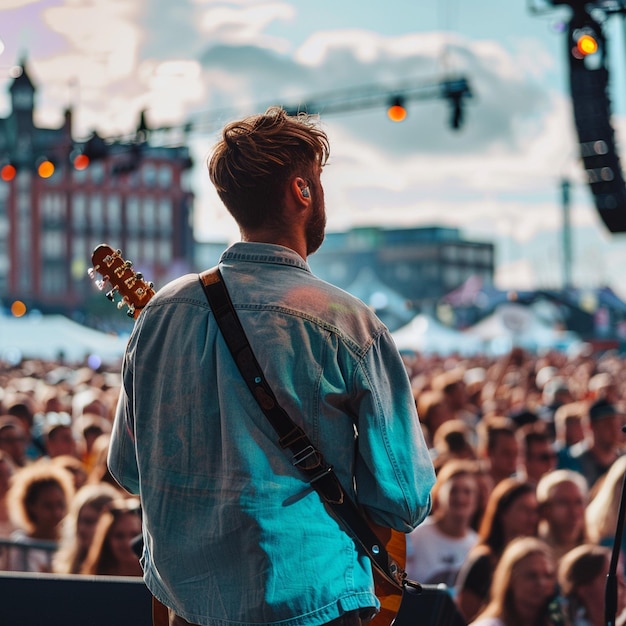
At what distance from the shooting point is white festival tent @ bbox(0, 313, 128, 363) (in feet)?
65.0

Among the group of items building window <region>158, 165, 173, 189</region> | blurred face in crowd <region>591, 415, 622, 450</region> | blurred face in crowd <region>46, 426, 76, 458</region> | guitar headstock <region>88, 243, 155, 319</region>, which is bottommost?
blurred face in crowd <region>46, 426, 76, 458</region>

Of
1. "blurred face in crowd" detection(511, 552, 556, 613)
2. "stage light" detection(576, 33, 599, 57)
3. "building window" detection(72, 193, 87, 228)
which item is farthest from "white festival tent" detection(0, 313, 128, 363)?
"building window" detection(72, 193, 87, 228)

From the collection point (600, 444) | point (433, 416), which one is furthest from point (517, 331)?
point (600, 444)

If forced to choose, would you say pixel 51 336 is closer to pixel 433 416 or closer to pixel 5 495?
pixel 433 416

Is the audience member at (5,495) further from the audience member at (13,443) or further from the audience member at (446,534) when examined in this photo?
the audience member at (446,534)

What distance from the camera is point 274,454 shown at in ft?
6.62

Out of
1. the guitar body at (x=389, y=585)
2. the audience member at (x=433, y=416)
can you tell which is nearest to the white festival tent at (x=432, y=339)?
the audience member at (x=433, y=416)

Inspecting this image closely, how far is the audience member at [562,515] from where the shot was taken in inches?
213

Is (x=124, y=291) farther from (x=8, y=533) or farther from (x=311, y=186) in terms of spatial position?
(x=8, y=533)

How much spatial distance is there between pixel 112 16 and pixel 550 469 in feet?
19.0

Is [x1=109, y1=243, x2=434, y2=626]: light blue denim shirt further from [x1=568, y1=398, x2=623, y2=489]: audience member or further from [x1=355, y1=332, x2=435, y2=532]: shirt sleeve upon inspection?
[x1=568, y1=398, x2=623, y2=489]: audience member

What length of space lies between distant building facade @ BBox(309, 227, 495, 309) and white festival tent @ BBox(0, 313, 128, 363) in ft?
266

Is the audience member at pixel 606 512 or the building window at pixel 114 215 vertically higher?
the building window at pixel 114 215

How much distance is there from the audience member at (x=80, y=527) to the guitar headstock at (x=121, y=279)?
282cm
